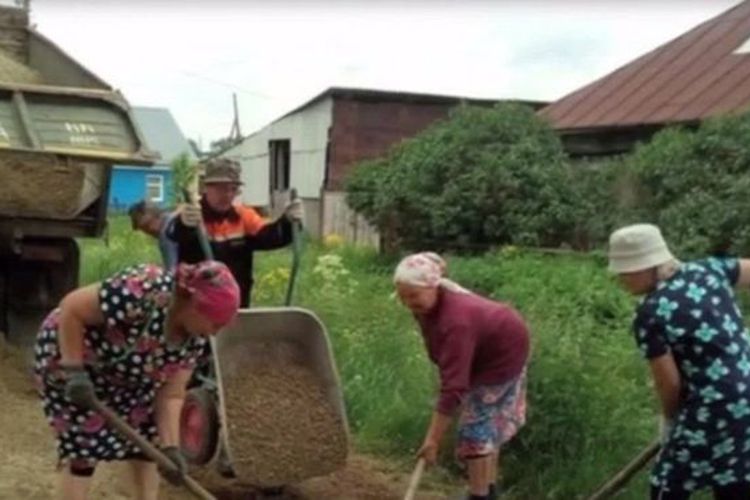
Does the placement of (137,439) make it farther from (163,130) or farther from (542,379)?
(163,130)

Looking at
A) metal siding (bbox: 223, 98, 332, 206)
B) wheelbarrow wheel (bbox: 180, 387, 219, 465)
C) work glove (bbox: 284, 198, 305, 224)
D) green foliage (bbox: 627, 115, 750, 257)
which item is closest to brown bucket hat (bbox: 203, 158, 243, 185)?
work glove (bbox: 284, 198, 305, 224)

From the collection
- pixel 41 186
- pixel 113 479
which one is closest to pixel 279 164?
pixel 41 186

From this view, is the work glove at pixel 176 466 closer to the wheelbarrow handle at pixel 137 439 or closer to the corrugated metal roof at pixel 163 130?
the wheelbarrow handle at pixel 137 439

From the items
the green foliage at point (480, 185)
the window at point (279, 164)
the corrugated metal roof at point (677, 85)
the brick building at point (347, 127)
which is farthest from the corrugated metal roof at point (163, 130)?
the green foliage at point (480, 185)

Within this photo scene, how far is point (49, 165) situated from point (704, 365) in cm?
509

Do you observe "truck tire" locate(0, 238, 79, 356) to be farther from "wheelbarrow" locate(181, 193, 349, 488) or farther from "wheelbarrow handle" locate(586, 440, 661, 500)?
"wheelbarrow handle" locate(586, 440, 661, 500)

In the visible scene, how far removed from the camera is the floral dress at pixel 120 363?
179 inches

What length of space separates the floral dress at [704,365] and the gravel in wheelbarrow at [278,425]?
2110mm

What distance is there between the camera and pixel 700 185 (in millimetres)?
13742

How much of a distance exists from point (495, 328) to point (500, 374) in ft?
0.68

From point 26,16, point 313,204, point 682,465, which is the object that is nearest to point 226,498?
point 682,465

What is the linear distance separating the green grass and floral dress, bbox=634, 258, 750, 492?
1.61 meters

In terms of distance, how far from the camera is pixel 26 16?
10.4m

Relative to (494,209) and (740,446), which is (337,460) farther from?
(494,209)
